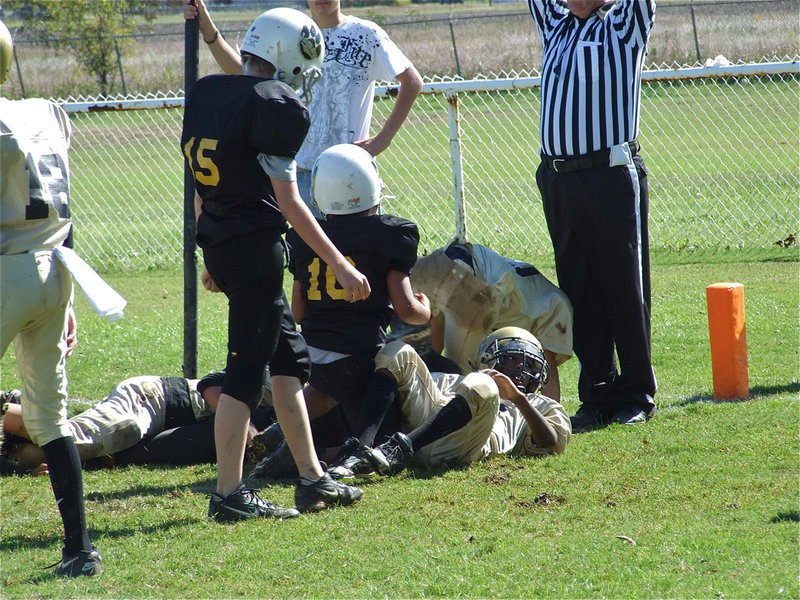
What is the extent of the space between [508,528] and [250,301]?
1.34 meters

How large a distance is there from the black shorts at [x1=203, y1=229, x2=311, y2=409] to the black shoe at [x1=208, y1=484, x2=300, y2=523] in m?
0.37

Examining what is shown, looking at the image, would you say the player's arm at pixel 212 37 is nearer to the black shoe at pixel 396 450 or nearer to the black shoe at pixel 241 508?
the black shoe at pixel 396 450

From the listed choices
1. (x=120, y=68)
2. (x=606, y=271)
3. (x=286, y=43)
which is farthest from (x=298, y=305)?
(x=120, y=68)

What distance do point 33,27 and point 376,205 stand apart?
28.7m

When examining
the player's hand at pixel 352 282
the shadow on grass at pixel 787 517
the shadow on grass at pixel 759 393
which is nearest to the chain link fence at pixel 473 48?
the shadow on grass at pixel 759 393

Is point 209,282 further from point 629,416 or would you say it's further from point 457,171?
point 457,171

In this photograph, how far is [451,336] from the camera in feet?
19.0

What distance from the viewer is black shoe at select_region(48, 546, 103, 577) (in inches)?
136

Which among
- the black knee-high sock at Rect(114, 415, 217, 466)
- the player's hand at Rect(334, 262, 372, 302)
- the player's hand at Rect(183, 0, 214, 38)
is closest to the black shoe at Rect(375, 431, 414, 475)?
the player's hand at Rect(334, 262, 372, 302)

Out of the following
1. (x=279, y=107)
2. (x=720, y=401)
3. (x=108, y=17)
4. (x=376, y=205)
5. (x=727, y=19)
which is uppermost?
(x=108, y=17)

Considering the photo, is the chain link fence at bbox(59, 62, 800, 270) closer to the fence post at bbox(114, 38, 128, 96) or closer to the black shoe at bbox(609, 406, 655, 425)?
the black shoe at bbox(609, 406, 655, 425)

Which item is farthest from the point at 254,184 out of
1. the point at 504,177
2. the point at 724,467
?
the point at 504,177

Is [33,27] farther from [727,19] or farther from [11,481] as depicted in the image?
[11,481]

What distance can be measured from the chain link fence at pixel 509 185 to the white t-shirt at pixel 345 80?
2.39 meters
